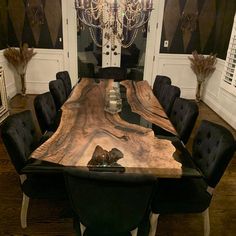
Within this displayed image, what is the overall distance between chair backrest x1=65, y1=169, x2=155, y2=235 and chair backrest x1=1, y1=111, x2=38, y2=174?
1.94 feet

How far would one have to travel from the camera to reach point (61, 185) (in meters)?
1.74

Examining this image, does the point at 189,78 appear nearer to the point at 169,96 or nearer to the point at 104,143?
the point at 169,96

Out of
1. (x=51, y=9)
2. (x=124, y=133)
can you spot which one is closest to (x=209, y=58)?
(x=51, y=9)

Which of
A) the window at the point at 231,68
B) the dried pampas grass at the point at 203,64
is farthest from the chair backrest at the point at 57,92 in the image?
the dried pampas grass at the point at 203,64

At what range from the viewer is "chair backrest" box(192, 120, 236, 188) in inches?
61.1

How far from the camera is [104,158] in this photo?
1483mm

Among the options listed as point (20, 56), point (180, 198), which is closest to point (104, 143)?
point (180, 198)

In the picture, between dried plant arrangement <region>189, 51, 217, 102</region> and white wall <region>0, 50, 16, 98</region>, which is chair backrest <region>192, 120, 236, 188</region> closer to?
dried plant arrangement <region>189, 51, 217, 102</region>

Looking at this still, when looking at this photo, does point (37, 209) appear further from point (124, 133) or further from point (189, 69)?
point (189, 69)

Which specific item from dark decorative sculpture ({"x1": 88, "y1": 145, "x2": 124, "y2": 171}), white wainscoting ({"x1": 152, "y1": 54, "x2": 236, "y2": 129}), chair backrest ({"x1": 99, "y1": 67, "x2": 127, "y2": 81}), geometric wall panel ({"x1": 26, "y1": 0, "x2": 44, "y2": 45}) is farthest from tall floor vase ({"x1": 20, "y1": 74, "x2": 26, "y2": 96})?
dark decorative sculpture ({"x1": 88, "y1": 145, "x2": 124, "y2": 171})

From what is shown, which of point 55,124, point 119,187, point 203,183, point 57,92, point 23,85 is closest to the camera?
point 119,187

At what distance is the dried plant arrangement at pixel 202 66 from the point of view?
4.93 m

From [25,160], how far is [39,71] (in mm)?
4083

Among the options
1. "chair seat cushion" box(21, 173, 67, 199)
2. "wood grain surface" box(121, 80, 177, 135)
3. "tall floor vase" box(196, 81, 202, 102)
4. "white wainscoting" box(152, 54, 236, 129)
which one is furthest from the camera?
"tall floor vase" box(196, 81, 202, 102)
